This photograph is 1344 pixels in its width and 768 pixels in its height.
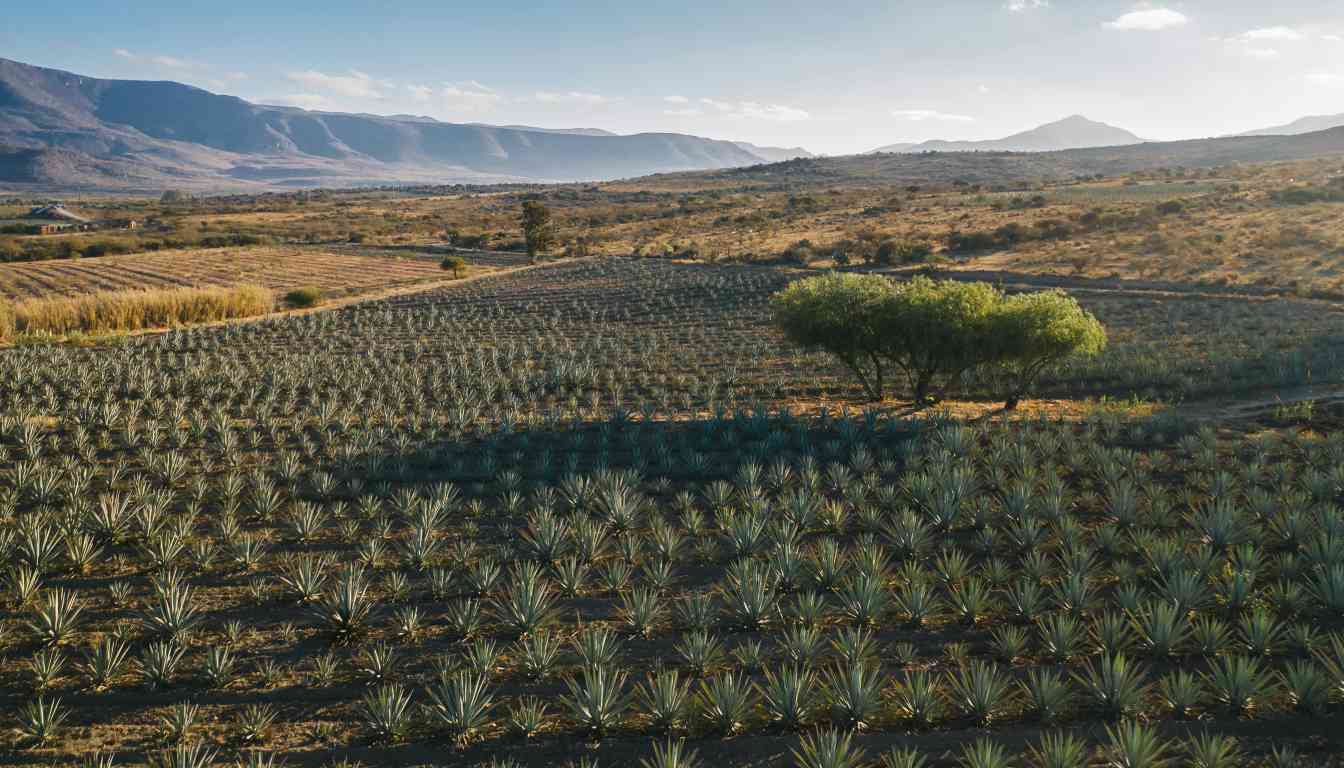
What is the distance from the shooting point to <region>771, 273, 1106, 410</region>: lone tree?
1522 cm

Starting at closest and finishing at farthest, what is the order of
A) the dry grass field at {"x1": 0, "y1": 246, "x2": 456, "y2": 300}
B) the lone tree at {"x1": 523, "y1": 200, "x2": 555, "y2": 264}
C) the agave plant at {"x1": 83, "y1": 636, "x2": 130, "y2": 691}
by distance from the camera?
1. the agave plant at {"x1": 83, "y1": 636, "x2": 130, "y2": 691}
2. the dry grass field at {"x1": 0, "y1": 246, "x2": 456, "y2": 300}
3. the lone tree at {"x1": 523, "y1": 200, "x2": 555, "y2": 264}

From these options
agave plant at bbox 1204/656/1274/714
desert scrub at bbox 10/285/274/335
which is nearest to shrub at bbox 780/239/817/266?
desert scrub at bbox 10/285/274/335

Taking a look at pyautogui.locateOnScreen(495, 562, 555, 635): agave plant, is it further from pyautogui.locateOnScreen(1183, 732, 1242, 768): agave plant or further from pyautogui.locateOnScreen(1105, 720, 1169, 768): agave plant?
pyautogui.locateOnScreen(1183, 732, 1242, 768): agave plant

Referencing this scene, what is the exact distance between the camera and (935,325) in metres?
15.4

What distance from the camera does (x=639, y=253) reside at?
5422cm

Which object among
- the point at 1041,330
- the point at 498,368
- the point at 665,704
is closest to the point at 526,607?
the point at 665,704

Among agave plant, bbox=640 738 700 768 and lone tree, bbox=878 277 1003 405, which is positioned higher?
lone tree, bbox=878 277 1003 405

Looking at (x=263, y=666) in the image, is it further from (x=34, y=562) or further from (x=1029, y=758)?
(x=1029, y=758)

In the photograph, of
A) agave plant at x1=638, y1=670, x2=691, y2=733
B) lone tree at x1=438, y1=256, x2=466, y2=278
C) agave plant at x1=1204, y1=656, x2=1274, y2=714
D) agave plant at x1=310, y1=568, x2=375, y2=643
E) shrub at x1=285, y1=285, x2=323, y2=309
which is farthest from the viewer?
lone tree at x1=438, y1=256, x2=466, y2=278

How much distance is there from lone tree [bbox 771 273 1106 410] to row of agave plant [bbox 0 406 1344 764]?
13.9 feet

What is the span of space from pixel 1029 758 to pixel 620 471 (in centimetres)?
721

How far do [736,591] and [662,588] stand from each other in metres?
0.86

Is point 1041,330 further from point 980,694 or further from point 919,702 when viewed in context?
point 919,702

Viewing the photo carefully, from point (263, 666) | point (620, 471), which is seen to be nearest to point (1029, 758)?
point (263, 666)
